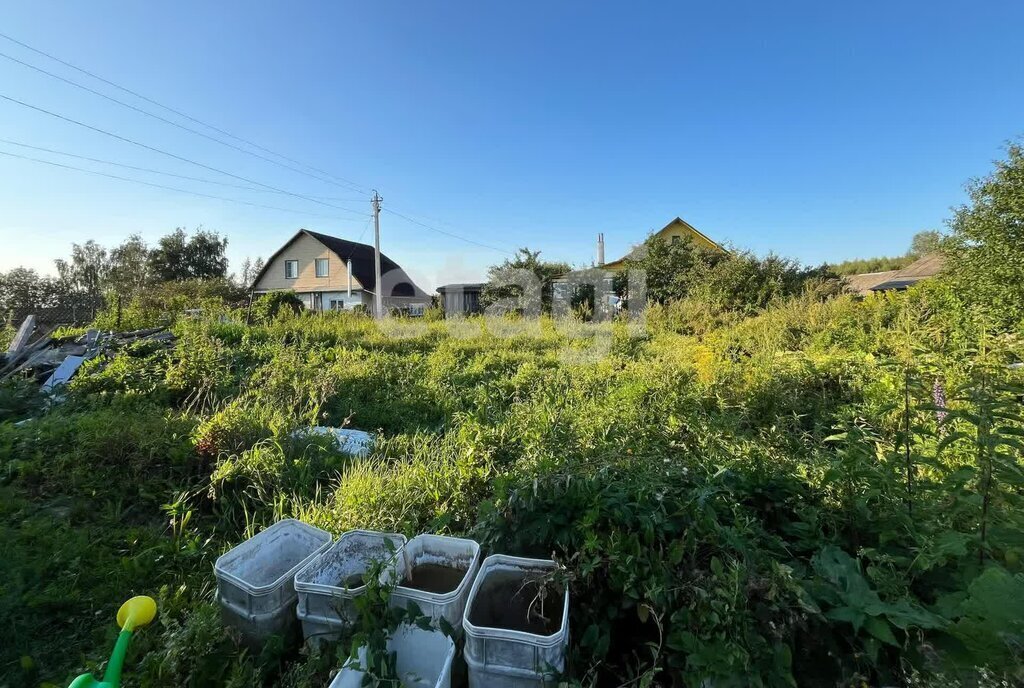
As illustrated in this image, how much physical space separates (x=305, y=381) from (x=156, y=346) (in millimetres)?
2781

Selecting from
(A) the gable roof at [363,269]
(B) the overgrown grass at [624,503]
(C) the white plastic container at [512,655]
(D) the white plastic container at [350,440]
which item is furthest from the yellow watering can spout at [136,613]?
(A) the gable roof at [363,269]

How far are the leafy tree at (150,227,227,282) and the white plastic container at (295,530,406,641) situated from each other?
1038 inches

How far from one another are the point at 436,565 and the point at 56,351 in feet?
22.0

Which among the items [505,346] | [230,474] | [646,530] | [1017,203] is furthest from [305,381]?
[1017,203]

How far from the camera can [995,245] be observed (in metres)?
5.31

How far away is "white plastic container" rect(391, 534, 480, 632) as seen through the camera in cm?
120

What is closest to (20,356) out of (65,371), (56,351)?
(56,351)

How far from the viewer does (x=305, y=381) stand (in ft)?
13.8

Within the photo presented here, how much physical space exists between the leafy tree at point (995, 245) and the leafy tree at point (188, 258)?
27960mm

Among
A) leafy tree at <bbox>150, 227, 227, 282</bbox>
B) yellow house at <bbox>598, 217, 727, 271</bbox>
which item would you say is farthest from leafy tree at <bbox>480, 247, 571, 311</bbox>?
leafy tree at <bbox>150, 227, 227, 282</bbox>

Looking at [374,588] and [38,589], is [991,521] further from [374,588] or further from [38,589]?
[38,589]

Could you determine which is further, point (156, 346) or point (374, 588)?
point (156, 346)

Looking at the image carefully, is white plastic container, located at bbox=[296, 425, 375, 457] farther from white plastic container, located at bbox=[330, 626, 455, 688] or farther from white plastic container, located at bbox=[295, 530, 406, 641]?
white plastic container, located at bbox=[330, 626, 455, 688]

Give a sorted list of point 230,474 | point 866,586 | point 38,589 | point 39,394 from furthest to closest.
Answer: point 39,394 < point 230,474 < point 38,589 < point 866,586
